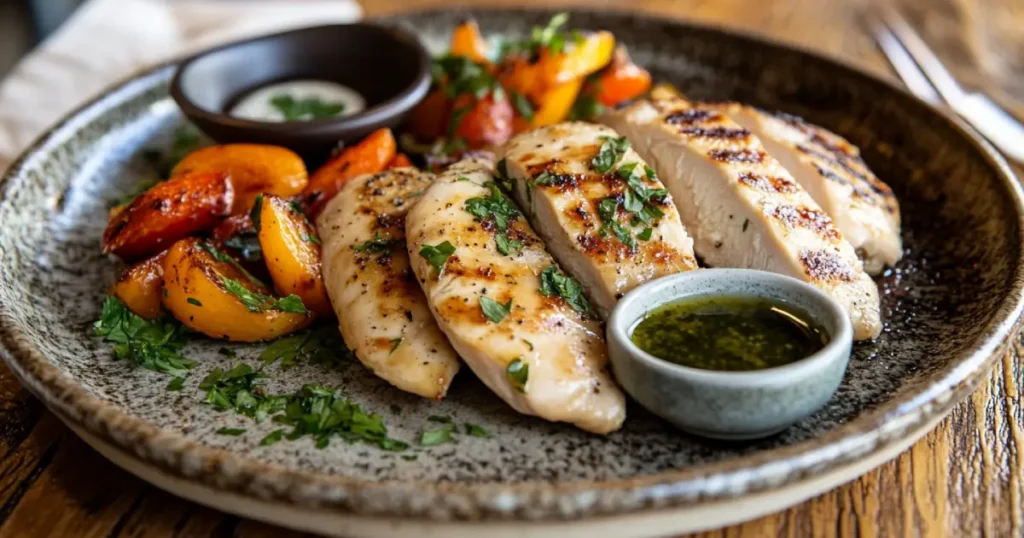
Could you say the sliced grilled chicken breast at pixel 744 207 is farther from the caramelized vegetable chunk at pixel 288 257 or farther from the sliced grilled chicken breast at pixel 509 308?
the caramelized vegetable chunk at pixel 288 257

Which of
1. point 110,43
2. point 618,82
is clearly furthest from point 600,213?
point 110,43

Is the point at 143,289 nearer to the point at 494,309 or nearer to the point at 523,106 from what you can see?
the point at 494,309

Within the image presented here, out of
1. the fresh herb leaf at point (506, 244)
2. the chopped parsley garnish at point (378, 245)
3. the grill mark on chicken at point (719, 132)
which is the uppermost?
the grill mark on chicken at point (719, 132)

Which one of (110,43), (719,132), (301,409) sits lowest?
(110,43)

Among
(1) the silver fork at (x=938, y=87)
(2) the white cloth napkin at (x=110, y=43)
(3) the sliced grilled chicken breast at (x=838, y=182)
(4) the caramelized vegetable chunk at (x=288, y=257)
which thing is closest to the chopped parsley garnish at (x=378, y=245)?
(4) the caramelized vegetable chunk at (x=288, y=257)

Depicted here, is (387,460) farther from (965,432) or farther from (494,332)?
(965,432)

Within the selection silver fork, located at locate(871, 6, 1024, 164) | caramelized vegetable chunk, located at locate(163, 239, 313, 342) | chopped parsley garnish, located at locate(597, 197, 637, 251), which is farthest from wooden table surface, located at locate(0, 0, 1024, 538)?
silver fork, located at locate(871, 6, 1024, 164)

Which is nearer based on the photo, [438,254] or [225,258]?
[438,254]
